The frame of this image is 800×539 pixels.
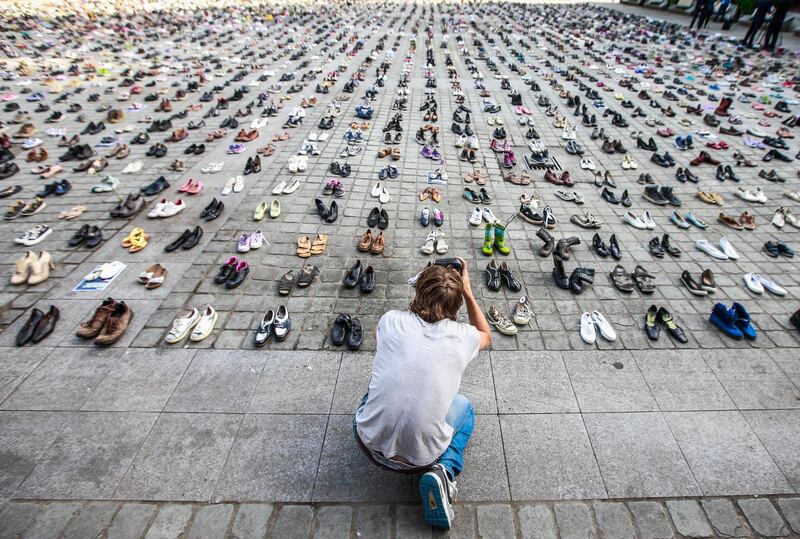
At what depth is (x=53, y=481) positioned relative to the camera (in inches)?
151

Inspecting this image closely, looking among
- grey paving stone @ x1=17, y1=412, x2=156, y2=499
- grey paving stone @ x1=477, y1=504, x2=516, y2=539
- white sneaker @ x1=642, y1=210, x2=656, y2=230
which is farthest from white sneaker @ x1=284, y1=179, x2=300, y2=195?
white sneaker @ x1=642, y1=210, x2=656, y2=230

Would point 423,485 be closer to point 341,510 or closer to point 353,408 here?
point 341,510

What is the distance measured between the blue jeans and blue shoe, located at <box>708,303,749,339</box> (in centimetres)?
477

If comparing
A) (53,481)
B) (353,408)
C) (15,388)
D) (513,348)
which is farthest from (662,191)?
(15,388)

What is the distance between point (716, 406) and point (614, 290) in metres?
2.35

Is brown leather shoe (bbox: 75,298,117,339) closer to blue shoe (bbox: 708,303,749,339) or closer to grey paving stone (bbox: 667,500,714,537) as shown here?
grey paving stone (bbox: 667,500,714,537)

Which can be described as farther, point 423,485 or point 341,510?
point 341,510

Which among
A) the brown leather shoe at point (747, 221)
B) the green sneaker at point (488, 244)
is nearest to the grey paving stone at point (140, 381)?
the green sneaker at point (488, 244)

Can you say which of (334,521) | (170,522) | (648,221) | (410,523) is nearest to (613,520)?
(410,523)

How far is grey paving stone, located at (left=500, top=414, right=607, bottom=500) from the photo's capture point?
384 centimetres

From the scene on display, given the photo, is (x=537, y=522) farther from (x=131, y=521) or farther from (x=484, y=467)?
(x=131, y=521)

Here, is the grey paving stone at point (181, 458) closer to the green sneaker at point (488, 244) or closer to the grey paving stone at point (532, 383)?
the grey paving stone at point (532, 383)

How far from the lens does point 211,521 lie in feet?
11.7

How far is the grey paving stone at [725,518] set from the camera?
3.52 m
